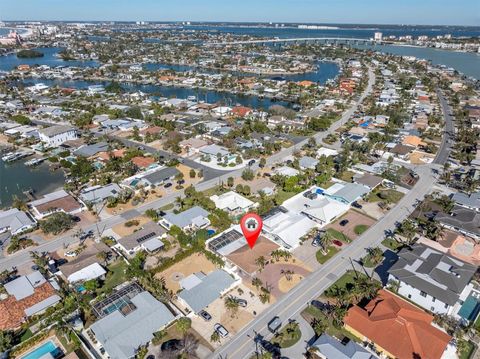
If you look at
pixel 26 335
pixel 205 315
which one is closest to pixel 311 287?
pixel 205 315

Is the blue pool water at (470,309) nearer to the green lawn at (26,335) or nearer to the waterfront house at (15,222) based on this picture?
the green lawn at (26,335)

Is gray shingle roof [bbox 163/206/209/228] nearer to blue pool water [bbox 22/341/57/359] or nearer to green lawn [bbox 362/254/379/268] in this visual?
blue pool water [bbox 22/341/57/359]

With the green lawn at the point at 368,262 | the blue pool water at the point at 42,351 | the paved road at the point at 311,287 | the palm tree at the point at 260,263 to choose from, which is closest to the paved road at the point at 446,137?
the paved road at the point at 311,287

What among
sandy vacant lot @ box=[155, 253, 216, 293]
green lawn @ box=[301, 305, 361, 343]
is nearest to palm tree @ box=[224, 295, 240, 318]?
sandy vacant lot @ box=[155, 253, 216, 293]

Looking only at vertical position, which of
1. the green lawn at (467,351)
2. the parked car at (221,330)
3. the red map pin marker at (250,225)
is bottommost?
the parked car at (221,330)

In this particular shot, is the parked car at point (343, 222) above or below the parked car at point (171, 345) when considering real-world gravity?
below

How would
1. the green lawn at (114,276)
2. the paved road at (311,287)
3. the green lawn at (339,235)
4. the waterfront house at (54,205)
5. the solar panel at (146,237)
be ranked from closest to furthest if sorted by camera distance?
the paved road at (311,287) < the green lawn at (114,276) < the solar panel at (146,237) < the green lawn at (339,235) < the waterfront house at (54,205)

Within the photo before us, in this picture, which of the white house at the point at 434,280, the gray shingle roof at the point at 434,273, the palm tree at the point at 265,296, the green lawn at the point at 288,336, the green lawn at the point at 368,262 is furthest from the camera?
the green lawn at the point at 368,262
